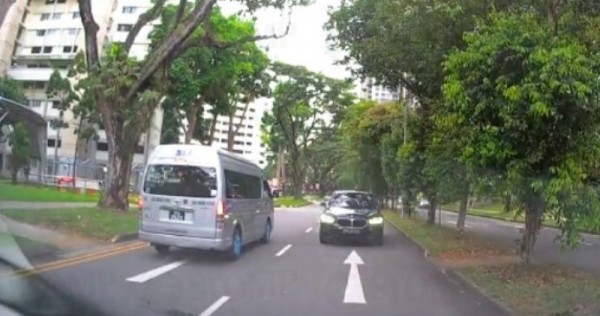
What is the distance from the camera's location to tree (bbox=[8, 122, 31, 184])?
29.2 ft

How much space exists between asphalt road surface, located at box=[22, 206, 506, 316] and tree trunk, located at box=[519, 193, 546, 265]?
1599 mm

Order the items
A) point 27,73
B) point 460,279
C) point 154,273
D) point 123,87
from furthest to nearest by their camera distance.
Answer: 1. point 123,87
2. point 27,73
3. point 460,279
4. point 154,273

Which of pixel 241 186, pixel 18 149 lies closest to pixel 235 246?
pixel 241 186

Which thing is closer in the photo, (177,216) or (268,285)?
(268,285)

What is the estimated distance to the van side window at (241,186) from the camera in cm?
1262

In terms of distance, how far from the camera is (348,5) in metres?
19.5

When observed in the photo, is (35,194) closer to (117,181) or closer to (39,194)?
(39,194)

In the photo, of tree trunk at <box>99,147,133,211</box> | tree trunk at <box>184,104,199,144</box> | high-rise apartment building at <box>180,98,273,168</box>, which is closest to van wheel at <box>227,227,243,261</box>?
tree trunk at <box>99,147,133,211</box>

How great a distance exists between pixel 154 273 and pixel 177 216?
2012 millimetres

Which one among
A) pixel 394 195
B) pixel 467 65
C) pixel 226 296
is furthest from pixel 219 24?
pixel 226 296

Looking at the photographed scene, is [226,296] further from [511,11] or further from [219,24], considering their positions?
[219,24]

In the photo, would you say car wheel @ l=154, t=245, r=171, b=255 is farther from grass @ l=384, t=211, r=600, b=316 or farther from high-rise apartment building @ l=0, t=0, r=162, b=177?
grass @ l=384, t=211, r=600, b=316

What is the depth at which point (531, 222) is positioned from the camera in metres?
11.7

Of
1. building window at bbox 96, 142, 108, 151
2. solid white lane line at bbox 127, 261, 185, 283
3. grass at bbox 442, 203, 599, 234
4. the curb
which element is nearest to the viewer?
solid white lane line at bbox 127, 261, 185, 283
